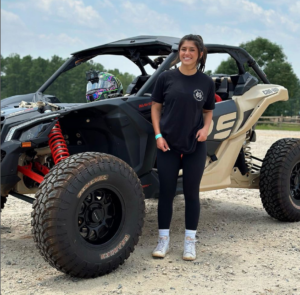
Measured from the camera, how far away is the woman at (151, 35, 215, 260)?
4.16 metres

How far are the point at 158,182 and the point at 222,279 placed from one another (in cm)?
121

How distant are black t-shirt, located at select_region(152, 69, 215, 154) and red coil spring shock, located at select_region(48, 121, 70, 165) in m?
0.89

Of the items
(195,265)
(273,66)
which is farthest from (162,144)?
(273,66)

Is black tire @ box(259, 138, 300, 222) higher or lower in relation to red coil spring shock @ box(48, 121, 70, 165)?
lower

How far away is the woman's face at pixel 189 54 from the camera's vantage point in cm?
415

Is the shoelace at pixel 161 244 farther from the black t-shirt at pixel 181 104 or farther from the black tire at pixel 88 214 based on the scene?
the black t-shirt at pixel 181 104

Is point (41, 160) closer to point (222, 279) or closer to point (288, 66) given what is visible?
point (222, 279)

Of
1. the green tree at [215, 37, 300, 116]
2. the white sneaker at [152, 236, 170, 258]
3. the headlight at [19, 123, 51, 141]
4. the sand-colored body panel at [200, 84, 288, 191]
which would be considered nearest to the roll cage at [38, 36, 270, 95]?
the sand-colored body panel at [200, 84, 288, 191]

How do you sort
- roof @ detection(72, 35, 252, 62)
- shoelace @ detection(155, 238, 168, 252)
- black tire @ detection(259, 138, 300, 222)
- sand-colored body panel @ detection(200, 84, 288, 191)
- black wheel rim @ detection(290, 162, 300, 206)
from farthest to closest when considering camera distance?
black wheel rim @ detection(290, 162, 300, 206), black tire @ detection(259, 138, 300, 222), sand-colored body panel @ detection(200, 84, 288, 191), roof @ detection(72, 35, 252, 62), shoelace @ detection(155, 238, 168, 252)

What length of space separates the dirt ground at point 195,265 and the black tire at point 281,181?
186mm

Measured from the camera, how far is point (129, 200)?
4.06 meters

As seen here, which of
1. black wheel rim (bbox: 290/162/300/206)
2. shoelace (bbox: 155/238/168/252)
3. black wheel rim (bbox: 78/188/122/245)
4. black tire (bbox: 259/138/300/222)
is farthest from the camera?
black wheel rim (bbox: 290/162/300/206)

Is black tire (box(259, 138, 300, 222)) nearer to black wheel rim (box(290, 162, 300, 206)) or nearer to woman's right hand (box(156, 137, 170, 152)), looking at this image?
black wheel rim (box(290, 162, 300, 206))

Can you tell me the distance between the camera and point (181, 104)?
13.6ft
